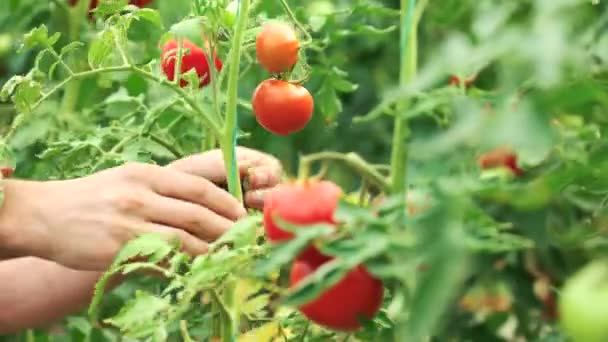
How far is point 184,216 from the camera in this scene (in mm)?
1015

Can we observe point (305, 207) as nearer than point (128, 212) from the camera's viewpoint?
Yes

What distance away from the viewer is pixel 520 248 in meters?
0.65

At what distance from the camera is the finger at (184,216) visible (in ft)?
3.34

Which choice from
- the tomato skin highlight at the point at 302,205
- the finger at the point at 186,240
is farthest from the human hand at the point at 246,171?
the tomato skin highlight at the point at 302,205

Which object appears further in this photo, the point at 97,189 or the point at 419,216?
the point at 97,189

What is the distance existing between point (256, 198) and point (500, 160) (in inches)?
17.6

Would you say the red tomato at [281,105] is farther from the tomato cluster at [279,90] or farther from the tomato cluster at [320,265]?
the tomato cluster at [320,265]

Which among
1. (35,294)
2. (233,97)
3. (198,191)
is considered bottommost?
(35,294)

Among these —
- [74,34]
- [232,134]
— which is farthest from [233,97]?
[74,34]

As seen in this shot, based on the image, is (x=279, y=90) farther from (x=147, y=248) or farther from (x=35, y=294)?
(x=35, y=294)

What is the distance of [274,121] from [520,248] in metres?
0.49

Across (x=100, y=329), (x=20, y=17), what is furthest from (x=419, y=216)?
(x=20, y=17)

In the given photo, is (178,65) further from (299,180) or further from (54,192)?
(299,180)

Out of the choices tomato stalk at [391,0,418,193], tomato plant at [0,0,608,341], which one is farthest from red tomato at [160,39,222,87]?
tomato stalk at [391,0,418,193]
